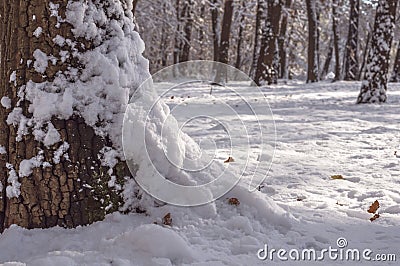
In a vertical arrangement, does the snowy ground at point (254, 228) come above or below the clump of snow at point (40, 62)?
below

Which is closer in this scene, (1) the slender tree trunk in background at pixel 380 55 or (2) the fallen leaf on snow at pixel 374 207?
(2) the fallen leaf on snow at pixel 374 207

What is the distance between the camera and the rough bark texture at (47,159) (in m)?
2.51

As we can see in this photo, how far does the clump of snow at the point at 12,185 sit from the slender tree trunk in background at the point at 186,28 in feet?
63.7

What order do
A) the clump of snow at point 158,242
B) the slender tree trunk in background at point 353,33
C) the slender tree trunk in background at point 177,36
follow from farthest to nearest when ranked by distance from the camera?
the slender tree trunk in background at point 177,36 → the slender tree trunk in background at point 353,33 → the clump of snow at point 158,242

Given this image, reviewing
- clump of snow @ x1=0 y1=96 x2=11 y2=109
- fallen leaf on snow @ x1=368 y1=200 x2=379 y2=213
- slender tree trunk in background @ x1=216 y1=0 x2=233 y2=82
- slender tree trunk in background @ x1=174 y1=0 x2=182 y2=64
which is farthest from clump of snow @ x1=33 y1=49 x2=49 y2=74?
slender tree trunk in background @ x1=174 y1=0 x2=182 y2=64

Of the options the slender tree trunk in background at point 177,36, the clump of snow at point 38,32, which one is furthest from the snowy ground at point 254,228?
the slender tree trunk in background at point 177,36

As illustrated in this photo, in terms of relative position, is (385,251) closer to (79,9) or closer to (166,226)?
(166,226)

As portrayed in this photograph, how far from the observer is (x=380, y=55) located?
994 cm

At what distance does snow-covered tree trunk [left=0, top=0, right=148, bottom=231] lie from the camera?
2512mm

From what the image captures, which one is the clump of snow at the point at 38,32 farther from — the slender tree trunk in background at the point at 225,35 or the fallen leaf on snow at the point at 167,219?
the slender tree trunk in background at the point at 225,35

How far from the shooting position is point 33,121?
2529 mm

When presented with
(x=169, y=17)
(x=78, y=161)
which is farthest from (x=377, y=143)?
(x=169, y=17)

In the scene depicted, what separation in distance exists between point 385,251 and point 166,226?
125cm

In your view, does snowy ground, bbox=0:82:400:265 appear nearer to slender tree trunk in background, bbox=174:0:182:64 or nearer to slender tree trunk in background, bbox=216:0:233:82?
slender tree trunk in background, bbox=216:0:233:82
